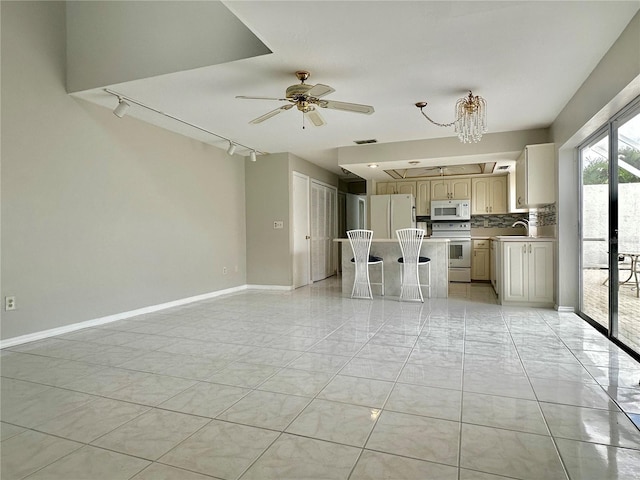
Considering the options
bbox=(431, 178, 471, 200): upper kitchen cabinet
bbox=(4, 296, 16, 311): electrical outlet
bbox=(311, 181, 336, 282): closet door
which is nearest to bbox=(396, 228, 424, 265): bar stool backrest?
bbox=(311, 181, 336, 282): closet door

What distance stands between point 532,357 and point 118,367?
10.2 ft

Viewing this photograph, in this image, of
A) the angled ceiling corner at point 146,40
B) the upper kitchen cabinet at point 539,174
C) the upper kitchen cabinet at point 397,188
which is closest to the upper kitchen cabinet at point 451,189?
the upper kitchen cabinet at point 397,188

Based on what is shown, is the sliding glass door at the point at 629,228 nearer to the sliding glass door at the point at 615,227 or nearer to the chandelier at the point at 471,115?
the sliding glass door at the point at 615,227

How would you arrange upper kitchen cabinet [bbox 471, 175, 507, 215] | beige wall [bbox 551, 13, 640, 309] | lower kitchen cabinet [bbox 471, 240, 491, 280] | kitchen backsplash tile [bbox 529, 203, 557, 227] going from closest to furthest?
beige wall [bbox 551, 13, 640, 309], kitchen backsplash tile [bbox 529, 203, 557, 227], lower kitchen cabinet [bbox 471, 240, 491, 280], upper kitchen cabinet [bbox 471, 175, 507, 215]

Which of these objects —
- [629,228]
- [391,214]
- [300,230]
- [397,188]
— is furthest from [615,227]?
[397,188]

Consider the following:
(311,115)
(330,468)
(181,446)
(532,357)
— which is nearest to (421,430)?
(330,468)

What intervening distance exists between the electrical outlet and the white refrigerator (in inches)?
224

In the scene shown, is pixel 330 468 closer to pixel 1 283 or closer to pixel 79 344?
pixel 79 344

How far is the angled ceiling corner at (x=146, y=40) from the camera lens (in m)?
3.08

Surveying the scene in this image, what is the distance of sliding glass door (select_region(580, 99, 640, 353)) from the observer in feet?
9.64

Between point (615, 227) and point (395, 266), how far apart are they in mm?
2881

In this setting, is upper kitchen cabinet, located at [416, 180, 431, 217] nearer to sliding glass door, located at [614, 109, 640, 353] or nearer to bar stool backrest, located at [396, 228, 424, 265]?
bar stool backrest, located at [396, 228, 424, 265]

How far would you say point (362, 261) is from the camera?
5.46m

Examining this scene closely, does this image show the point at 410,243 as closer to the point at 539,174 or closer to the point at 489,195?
the point at 539,174
